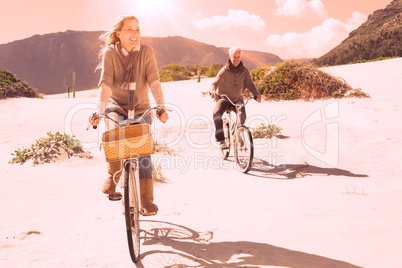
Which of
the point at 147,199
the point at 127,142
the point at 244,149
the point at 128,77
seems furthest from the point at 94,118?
the point at 244,149

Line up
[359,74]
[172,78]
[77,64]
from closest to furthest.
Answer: [359,74], [172,78], [77,64]

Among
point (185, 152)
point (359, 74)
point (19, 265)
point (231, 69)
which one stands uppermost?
point (359, 74)

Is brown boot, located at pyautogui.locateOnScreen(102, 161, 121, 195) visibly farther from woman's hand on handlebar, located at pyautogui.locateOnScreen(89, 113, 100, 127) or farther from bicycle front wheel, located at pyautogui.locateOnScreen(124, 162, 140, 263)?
woman's hand on handlebar, located at pyautogui.locateOnScreen(89, 113, 100, 127)

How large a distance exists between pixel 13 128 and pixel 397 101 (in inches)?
488

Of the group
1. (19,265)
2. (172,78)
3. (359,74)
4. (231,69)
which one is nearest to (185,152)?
(231,69)

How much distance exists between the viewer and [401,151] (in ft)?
22.7

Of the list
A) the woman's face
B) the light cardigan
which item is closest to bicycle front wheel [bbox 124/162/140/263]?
the light cardigan

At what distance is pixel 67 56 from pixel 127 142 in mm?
123189

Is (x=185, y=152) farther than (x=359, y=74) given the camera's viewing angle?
No

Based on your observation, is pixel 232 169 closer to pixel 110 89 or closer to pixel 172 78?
pixel 110 89

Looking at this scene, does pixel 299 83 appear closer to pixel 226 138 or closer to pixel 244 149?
pixel 226 138

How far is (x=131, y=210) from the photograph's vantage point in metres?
3.16

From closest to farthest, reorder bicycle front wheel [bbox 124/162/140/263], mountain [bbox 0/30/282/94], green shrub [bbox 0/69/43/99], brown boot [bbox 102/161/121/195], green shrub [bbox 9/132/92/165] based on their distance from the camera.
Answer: bicycle front wheel [bbox 124/162/140/263], brown boot [bbox 102/161/121/195], green shrub [bbox 9/132/92/165], green shrub [bbox 0/69/43/99], mountain [bbox 0/30/282/94]

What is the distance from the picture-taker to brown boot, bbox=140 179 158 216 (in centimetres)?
342
